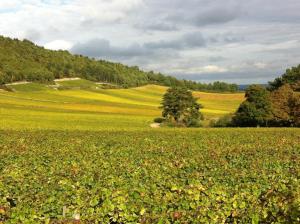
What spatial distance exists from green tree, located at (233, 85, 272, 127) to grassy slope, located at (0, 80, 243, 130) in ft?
61.3

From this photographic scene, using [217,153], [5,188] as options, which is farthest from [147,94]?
[5,188]

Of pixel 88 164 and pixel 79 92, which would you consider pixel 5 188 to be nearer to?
pixel 88 164

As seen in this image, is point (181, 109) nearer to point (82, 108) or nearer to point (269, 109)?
point (269, 109)

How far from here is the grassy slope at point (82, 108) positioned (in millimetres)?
77788

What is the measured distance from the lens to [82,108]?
111 metres

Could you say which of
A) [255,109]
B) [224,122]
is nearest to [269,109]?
[255,109]

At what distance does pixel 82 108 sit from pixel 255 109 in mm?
46159

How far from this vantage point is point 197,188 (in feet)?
41.7

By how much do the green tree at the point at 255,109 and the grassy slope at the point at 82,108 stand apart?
18.7 meters

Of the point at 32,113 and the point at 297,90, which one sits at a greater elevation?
the point at 297,90

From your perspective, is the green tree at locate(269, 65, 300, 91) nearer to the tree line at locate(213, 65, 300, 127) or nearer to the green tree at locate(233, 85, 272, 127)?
the tree line at locate(213, 65, 300, 127)

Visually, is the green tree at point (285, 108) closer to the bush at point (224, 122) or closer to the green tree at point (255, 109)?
the green tree at point (255, 109)

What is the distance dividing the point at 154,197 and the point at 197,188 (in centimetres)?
Result: 129

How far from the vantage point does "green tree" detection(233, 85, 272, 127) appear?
82625 millimetres
